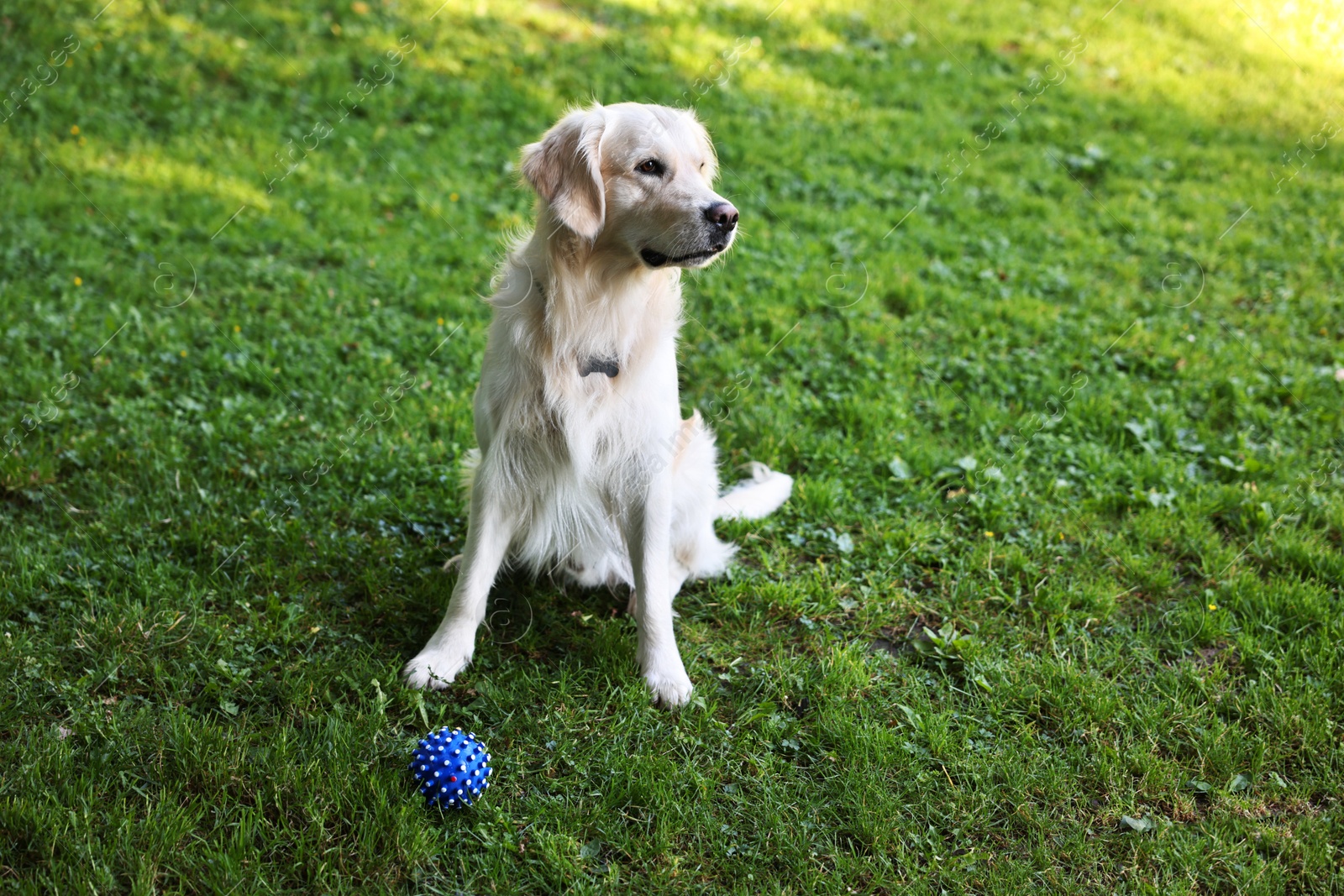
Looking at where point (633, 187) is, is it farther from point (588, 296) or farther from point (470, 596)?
point (470, 596)

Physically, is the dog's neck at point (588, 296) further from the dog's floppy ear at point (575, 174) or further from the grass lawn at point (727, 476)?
the grass lawn at point (727, 476)

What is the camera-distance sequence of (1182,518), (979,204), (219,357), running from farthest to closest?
(979,204)
(219,357)
(1182,518)

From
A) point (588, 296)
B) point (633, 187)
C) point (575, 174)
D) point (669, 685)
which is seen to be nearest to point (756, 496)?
point (669, 685)

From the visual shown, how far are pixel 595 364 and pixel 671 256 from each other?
40 centimetres

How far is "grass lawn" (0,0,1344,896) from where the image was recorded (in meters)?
2.48

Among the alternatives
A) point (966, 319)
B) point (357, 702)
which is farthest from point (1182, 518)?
point (357, 702)

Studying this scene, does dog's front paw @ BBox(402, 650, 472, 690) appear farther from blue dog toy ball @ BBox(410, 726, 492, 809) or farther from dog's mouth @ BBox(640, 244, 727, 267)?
dog's mouth @ BBox(640, 244, 727, 267)

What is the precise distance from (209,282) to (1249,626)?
5045mm

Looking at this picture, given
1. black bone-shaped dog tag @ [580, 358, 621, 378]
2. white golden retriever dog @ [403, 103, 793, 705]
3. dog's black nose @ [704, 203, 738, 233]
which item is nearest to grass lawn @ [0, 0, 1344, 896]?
white golden retriever dog @ [403, 103, 793, 705]

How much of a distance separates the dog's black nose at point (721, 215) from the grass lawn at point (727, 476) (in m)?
1.33

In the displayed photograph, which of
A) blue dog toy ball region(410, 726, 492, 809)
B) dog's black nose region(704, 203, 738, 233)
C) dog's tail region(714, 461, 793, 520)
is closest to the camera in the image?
blue dog toy ball region(410, 726, 492, 809)

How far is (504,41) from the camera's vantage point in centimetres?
791

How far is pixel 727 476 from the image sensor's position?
13.4ft

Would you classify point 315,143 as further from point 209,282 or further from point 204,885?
point 204,885
